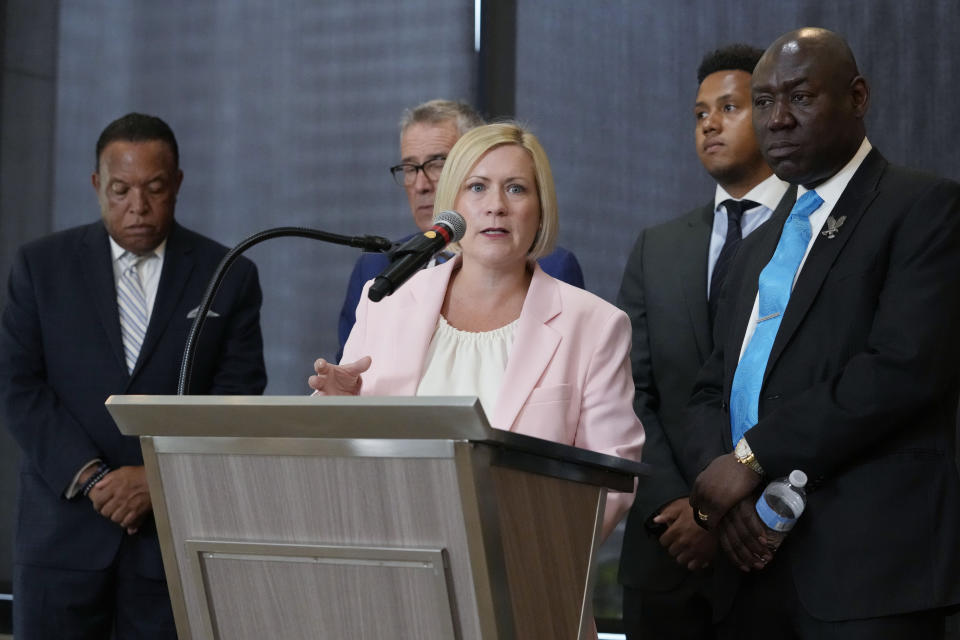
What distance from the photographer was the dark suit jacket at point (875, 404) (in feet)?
7.07

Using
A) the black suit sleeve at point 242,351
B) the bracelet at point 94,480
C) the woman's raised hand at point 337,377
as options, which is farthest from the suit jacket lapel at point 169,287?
the woman's raised hand at point 337,377

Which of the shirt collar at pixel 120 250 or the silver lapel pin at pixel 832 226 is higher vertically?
the shirt collar at pixel 120 250

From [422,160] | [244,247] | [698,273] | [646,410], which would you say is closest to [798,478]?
[646,410]

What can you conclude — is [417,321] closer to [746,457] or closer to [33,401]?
[746,457]

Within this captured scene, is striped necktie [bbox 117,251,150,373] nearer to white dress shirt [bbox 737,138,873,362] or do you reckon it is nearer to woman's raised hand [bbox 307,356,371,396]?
woman's raised hand [bbox 307,356,371,396]

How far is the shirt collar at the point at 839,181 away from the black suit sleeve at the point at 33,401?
2100 mm

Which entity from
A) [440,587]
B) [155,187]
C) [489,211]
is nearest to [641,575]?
[489,211]

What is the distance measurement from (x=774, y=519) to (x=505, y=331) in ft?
2.12

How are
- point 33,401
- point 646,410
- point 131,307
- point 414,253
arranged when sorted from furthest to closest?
1. point 131,307
2. point 33,401
3. point 646,410
4. point 414,253

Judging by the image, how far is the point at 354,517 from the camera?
1.57m

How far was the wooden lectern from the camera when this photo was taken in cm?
151

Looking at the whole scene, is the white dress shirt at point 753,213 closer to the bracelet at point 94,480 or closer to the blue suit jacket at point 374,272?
the blue suit jacket at point 374,272

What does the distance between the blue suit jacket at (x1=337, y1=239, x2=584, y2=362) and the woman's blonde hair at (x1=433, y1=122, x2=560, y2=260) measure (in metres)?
0.66

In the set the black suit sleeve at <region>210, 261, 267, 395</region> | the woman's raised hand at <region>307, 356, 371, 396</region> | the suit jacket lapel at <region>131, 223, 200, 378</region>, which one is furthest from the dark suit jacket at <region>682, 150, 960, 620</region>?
the suit jacket lapel at <region>131, 223, 200, 378</region>
